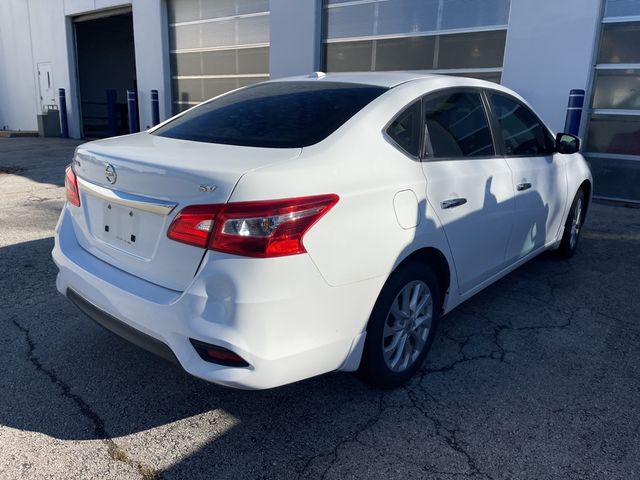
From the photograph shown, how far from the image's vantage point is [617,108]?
26.5ft

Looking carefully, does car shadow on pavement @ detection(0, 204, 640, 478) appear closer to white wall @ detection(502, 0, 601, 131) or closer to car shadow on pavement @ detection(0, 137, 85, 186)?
white wall @ detection(502, 0, 601, 131)

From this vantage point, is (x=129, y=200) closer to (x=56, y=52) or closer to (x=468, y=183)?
(x=468, y=183)

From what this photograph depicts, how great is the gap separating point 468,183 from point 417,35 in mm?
7727

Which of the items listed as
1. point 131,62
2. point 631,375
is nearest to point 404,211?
point 631,375

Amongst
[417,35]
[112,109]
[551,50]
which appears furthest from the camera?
[112,109]

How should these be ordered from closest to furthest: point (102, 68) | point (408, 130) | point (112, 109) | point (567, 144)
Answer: point (408, 130) < point (567, 144) < point (112, 109) < point (102, 68)

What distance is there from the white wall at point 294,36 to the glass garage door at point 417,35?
26cm

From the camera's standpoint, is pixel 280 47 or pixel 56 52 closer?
pixel 280 47

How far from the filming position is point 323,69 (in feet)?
37.0

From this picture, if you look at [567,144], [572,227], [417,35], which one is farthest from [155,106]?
[567,144]

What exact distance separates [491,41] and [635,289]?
5959 mm

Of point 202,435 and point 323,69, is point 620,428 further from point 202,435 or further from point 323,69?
point 323,69

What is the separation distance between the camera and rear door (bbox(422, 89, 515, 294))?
9.12 feet

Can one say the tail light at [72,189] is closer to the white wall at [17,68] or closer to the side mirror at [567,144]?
the side mirror at [567,144]
